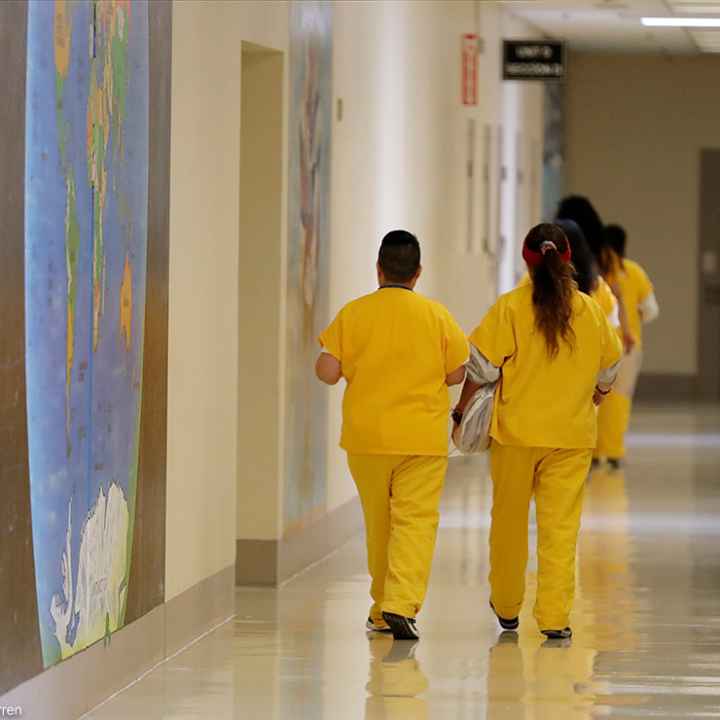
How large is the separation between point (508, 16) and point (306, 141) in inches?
313

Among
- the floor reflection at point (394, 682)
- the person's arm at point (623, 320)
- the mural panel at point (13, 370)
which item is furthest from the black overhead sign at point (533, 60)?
the mural panel at point (13, 370)

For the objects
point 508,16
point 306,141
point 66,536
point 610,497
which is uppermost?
point 508,16

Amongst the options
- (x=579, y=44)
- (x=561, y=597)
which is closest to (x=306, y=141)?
(x=561, y=597)

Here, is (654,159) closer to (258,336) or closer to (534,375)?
(258,336)

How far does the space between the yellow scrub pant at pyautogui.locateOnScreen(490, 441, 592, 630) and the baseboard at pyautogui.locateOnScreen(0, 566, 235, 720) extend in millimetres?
1203

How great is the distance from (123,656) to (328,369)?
1582mm

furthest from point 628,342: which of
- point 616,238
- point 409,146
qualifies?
point 409,146

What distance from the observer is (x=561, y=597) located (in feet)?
26.9

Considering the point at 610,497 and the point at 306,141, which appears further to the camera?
the point at 610,497

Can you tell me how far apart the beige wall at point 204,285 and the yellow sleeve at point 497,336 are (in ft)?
3.57

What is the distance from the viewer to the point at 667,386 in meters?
23.8

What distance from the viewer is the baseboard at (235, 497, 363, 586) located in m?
9.63

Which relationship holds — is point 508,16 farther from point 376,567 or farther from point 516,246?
point 376,567

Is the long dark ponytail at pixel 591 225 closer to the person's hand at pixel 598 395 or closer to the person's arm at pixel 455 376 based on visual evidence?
the person's hand at pixel 598 395
